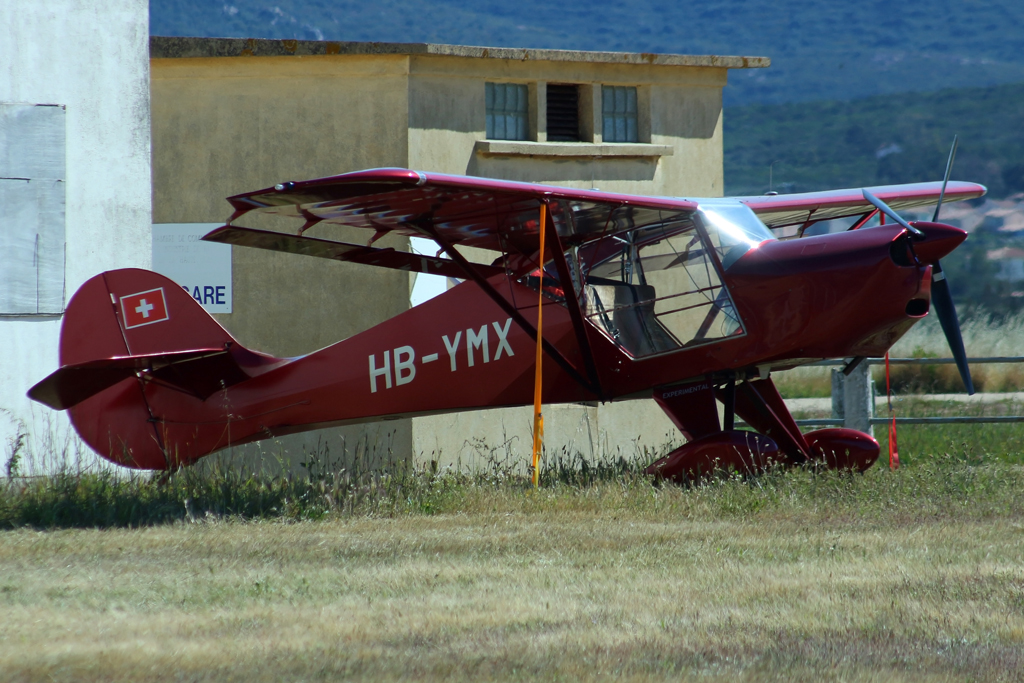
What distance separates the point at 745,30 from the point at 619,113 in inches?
5957

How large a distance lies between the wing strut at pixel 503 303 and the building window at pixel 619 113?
4.30 metres

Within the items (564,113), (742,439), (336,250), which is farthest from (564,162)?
(742,439)

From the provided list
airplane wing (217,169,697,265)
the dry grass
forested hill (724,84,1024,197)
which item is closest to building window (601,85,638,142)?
airplane wing (217,169,697,265)

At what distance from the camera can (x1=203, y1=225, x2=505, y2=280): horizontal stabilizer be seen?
9453 millimetres

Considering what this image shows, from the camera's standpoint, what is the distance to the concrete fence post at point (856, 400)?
12.4 metres

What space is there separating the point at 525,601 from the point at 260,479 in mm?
4674

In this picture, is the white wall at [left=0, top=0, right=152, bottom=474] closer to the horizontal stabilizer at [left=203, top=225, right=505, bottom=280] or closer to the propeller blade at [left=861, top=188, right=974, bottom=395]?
the horizontal stabilizer at [left=203, top=225, right=505, bottom=280]

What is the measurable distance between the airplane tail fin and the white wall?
0.49 meters

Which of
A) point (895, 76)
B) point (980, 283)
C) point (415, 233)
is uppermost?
point (895, 76)

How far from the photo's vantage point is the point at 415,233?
9.13 meters

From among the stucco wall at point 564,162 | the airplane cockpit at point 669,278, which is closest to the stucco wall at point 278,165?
the stucco wall at point 564,162

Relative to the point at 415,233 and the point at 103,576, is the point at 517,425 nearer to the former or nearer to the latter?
the point at 415,233

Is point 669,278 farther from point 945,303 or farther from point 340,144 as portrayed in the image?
point 340,144

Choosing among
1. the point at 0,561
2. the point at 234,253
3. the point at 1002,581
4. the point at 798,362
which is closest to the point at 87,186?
the point at 234,253
